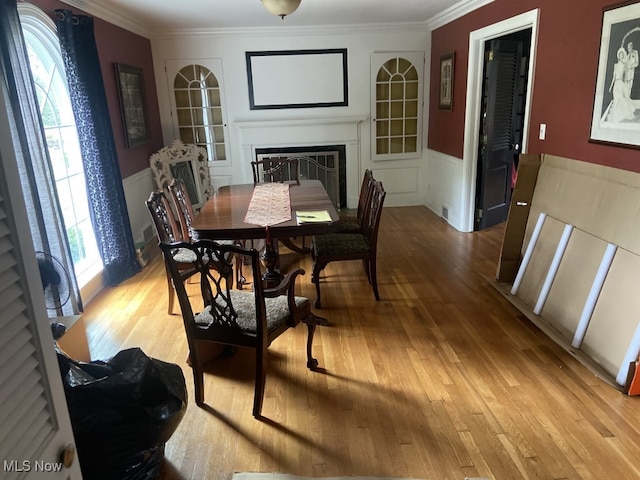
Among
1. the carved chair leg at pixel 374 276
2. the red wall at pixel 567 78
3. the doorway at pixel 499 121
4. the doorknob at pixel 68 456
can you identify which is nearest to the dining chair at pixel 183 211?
the carved chair leg at pixel 374 276

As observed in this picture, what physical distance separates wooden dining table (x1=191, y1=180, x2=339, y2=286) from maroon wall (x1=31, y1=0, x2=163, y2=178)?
4.08 feet

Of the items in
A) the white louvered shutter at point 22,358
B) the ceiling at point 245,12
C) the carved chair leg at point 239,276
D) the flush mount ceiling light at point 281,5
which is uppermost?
the ceiling at point 245,12

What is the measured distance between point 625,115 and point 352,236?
1816 mm

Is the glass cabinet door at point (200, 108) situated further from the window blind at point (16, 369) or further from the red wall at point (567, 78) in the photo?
the window blind at point (16, 369)

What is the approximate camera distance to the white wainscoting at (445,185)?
4.98m

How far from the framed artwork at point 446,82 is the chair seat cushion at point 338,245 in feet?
8.56

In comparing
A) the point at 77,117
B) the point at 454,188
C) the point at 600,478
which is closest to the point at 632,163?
the point at 600,478

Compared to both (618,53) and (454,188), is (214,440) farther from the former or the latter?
(454,188)

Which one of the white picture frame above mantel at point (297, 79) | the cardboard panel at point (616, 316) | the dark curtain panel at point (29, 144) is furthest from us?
the white picture frame above mantel at point (297, 79)

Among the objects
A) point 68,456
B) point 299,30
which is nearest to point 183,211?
point 68,456

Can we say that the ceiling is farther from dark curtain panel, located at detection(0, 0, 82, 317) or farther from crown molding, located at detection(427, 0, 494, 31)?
dark curtain panel, located at detection(0, 0, 82, 317)

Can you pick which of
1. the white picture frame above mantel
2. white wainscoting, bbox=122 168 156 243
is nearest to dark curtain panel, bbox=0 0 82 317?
white wainscoting, bbox=122 168 156 243

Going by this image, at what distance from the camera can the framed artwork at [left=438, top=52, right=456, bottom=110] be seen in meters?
4.98

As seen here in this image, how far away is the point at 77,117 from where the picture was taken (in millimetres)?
3348
